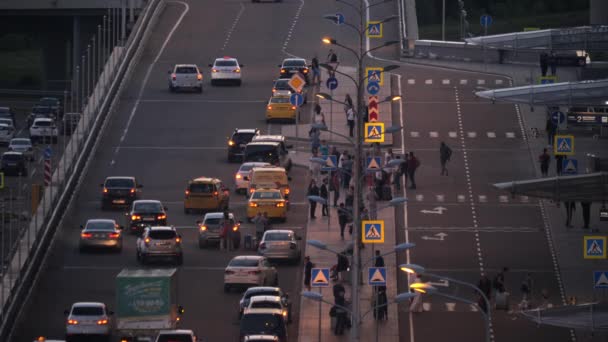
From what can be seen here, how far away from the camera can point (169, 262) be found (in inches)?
2618

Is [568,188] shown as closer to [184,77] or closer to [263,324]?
[263,324]

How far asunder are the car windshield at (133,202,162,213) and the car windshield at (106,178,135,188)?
4.20 metres

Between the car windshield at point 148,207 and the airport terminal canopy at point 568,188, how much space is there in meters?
Answer: 15.5

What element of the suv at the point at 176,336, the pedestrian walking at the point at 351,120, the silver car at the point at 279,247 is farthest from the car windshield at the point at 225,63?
the suv at the point at 176,336

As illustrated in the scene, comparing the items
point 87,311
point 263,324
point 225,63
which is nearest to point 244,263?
point 263,324

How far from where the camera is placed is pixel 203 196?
7406 centimetres

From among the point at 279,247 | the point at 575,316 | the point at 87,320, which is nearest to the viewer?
the point at 575,316

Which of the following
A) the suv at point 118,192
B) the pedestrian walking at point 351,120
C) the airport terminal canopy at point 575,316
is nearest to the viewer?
the airport terminal canopy at point 575,316

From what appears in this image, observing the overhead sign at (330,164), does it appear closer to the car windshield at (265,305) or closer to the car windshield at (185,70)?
the car windshield at (265,305)

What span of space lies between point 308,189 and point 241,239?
717cm

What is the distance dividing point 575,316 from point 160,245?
17.3 meters

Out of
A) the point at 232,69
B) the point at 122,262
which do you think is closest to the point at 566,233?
the point at 122,262

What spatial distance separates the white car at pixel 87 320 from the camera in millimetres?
56188

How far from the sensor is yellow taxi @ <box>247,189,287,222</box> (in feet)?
238
